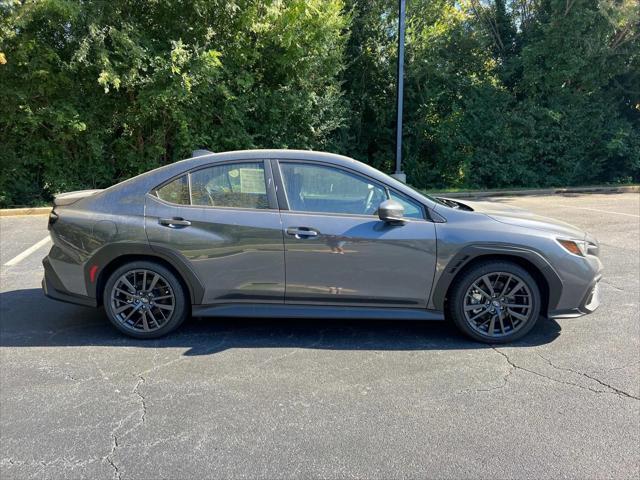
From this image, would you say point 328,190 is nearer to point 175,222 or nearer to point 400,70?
point 175,222

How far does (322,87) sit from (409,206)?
39.0 feet

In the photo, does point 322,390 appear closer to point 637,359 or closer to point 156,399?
point 156,399

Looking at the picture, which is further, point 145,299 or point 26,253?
point 26,253

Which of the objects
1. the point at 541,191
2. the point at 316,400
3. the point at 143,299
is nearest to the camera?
the point at 316,400

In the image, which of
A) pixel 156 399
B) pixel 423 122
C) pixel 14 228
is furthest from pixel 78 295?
pixel 423 122

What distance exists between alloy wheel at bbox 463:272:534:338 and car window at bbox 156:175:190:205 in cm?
245

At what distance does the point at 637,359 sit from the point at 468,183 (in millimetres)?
13501

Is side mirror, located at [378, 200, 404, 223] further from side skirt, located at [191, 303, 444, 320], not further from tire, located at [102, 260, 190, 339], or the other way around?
tire, located at [102, 260, 190, 339]

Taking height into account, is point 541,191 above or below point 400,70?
below

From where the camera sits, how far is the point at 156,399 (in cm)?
307

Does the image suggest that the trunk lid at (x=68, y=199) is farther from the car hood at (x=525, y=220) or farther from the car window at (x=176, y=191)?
the car hood at (x=525, y=220)

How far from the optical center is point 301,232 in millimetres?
3795

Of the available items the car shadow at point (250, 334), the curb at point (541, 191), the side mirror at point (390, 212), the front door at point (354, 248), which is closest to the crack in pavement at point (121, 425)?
the car shadow at point (250, 334)

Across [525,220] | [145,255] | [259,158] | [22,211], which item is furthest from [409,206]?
[22,211]
